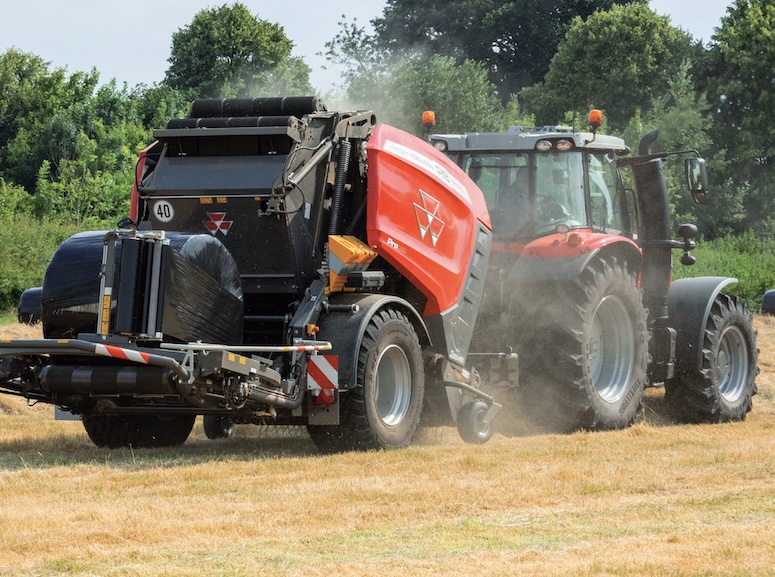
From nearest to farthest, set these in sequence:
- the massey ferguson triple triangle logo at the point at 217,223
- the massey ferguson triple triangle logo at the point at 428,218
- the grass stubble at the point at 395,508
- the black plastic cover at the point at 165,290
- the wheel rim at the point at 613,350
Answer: the grass stubble at the point at 395,508, the black plastic cover at the point at 165,290, the massey ferguson triple triangle logo at the point at 217,223, the massey ferguson triple triangle logo at the point at 428,218, the wheel rim at the point at 613,350

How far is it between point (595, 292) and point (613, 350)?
0.91 m

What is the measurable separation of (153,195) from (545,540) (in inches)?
198

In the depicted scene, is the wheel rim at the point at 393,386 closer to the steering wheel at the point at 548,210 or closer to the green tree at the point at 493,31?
the steering wheel at the point at 548,210

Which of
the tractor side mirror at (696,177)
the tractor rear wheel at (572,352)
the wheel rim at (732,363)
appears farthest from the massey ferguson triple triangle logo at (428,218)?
the wheel rim at (732,363)

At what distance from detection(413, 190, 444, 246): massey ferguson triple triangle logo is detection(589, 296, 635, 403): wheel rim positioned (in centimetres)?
229

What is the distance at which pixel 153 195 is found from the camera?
10164 mm

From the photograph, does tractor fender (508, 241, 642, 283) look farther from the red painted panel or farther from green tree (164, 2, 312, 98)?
green tree (164, 2, 312, 98)

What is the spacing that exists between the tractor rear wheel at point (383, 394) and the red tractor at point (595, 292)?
148 cm

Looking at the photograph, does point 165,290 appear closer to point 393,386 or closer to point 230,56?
point 393,386

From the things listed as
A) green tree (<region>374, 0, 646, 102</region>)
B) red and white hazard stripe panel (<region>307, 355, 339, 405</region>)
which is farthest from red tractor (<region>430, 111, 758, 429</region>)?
green tree (<region>374, 0, 646, 102</region>)

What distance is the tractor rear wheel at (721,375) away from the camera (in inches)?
514

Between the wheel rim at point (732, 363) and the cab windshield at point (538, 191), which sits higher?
the cab windshield at point (538, 191)

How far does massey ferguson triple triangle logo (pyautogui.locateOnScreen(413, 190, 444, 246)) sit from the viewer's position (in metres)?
10.4

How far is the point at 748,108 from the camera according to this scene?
1790 inches
